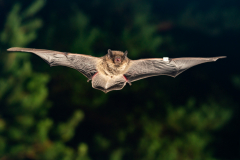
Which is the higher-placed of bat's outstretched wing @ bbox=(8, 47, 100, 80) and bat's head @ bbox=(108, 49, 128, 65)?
bat's outstretched wing @ bbox=(8, 47, 100, 80)

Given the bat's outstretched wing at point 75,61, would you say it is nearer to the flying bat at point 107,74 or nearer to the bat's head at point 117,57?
the flying bat at point 107,74

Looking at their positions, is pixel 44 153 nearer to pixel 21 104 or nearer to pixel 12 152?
pixel 12 152

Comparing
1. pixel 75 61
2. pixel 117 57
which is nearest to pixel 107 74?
pixel 117 57

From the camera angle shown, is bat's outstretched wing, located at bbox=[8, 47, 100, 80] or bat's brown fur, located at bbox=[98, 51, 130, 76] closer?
bat's brown fur, located at bbox=[98, 51, 130, 76]

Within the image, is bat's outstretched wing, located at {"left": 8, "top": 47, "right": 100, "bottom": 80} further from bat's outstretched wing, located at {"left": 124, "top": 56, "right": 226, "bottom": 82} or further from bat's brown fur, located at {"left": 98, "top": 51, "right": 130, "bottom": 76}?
bat's outstretched wing, located at {"left": 124, "top": 56, "right": 226, "bottom": 82}

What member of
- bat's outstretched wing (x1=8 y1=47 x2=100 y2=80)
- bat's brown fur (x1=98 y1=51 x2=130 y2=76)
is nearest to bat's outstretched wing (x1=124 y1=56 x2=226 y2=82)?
bat's brown fur (x1=98 y1=51 x2=130 y2=76)

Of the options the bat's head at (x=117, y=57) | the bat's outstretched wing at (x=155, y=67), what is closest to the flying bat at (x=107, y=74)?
the bat's outstretched wing at (x=155, y=67)

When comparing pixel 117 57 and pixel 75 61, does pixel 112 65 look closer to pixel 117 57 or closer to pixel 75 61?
pixel 117 57

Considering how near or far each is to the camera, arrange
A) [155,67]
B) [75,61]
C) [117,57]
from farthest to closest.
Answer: [155,67]
[75,61]
[117,57]

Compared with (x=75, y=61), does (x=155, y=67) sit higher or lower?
lower

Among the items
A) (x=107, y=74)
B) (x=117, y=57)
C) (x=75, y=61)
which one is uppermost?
(x=75, y=61)
